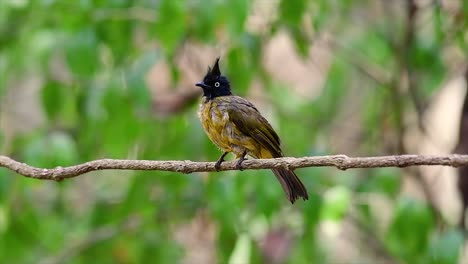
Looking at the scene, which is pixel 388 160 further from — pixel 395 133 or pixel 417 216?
pixel 395 133

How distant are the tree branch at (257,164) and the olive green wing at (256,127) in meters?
0.61

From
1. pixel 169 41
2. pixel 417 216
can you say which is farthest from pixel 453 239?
pixel 169 41

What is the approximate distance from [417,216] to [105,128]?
1653mm

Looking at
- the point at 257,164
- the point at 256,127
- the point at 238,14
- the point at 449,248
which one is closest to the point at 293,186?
the point at 256,127

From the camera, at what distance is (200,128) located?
438 centimetres

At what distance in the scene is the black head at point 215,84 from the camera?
152 inches

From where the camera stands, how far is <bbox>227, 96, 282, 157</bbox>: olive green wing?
356 cm

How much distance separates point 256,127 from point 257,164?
3.11 ft

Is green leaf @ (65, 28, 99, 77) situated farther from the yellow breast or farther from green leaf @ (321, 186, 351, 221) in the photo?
green leaf @ (321, 186, 351, 221)

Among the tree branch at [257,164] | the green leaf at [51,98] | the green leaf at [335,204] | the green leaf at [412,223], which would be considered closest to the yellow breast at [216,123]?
the tree branch at [257,164]

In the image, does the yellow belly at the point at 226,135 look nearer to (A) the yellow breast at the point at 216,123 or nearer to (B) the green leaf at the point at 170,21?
(A) the yellow breast at the point at 216,123

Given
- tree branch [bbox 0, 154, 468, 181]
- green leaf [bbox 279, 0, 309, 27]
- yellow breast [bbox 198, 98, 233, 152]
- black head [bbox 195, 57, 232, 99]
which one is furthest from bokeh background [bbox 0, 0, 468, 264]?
tree branch [bbox 0, 154, 468, 181]

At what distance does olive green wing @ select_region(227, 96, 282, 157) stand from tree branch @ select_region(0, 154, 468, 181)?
2.01 feet

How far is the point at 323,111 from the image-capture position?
5859 mm
